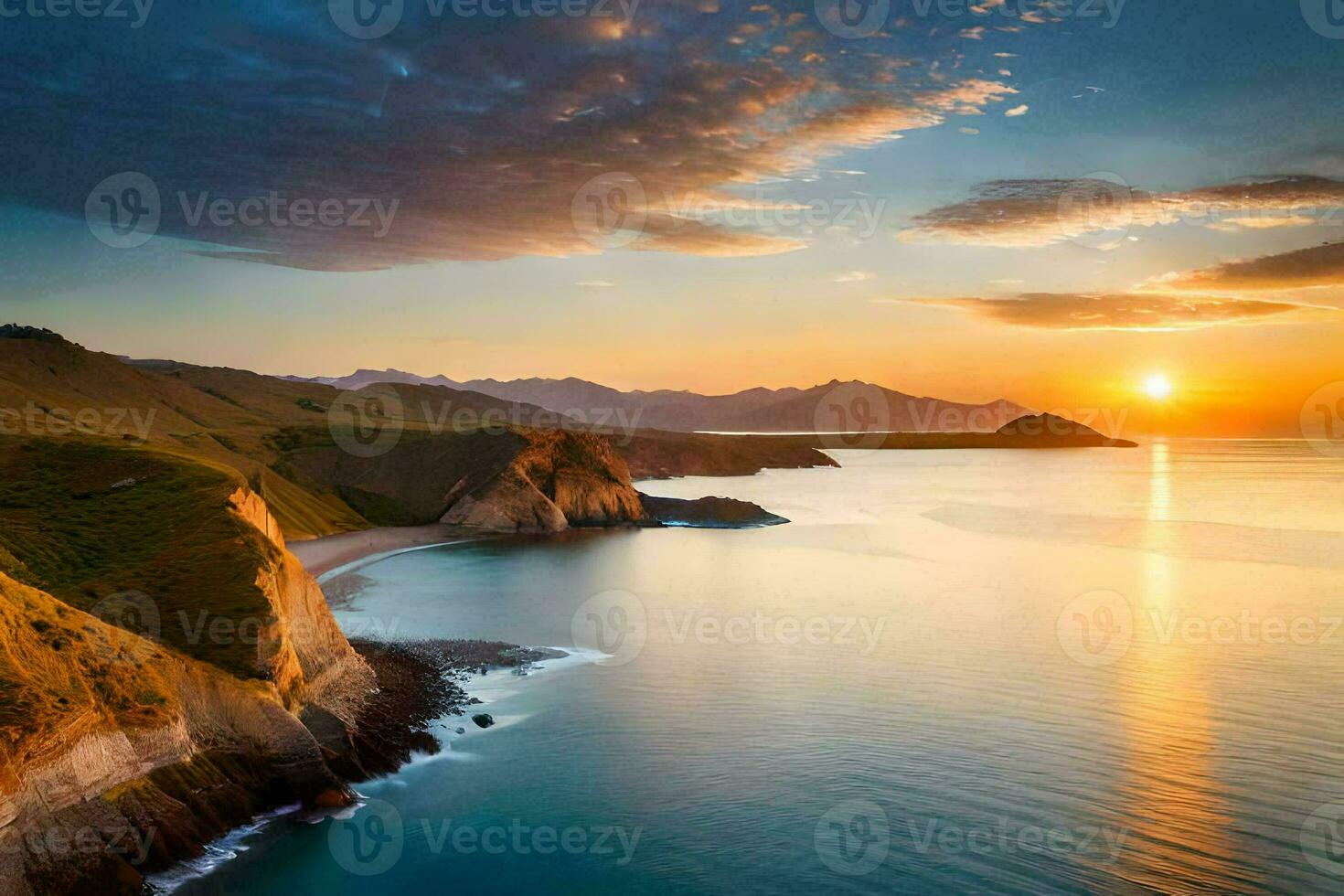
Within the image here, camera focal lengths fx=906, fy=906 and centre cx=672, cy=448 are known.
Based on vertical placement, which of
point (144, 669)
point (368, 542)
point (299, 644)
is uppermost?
point (144, 669)

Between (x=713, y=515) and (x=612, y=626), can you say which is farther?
(x=713, y=515)

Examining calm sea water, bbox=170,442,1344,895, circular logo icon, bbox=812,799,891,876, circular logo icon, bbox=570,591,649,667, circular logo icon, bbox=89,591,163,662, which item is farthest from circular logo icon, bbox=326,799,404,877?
circular logo icon, bbox=570,591,649,667

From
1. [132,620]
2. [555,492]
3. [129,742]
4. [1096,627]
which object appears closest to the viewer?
[129,742]

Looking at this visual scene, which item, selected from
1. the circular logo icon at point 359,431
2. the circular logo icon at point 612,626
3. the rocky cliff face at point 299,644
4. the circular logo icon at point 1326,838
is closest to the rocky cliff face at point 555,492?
the circular logo icon at point 359,431

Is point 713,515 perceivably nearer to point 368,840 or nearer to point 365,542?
point 365,542

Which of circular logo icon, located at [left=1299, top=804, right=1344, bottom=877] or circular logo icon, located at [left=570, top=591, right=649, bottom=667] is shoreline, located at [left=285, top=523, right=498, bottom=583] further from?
circular logo icon, located at [left=1299, top=804, right=1344, bottom=877]

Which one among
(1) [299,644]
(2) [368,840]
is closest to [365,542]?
(1) [299,644]
